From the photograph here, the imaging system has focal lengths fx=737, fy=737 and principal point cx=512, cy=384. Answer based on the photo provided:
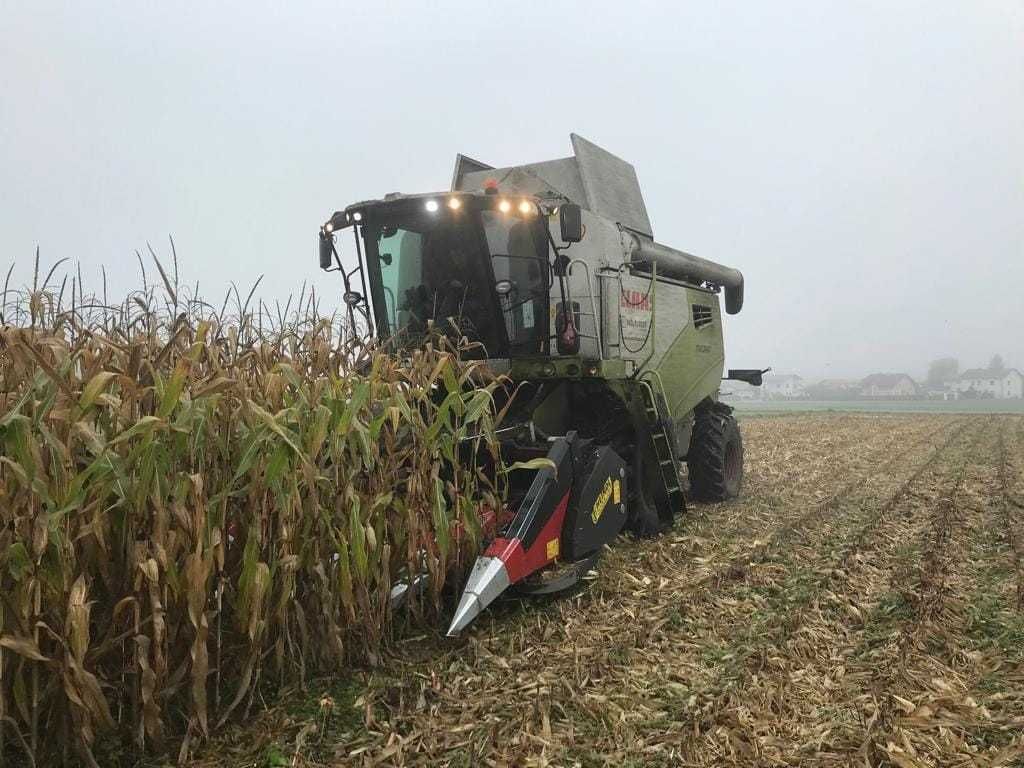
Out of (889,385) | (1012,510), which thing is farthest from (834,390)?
(1012,510)

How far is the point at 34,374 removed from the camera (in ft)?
7.54

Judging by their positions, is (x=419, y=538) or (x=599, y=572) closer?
(x=419, y=538)

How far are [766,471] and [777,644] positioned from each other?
6790mm

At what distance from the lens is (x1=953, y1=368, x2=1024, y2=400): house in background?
100438 mm

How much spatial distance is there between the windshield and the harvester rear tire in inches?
98.3

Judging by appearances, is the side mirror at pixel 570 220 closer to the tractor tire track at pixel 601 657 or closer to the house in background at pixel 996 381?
the tractor tire track at pixel 601 657

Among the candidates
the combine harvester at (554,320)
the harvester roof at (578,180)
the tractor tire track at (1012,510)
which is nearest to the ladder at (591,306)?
the combine harvester at (554,320)

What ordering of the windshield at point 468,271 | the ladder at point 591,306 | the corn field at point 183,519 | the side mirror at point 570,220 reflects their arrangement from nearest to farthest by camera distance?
1. the corn field at point 183,519
2. the side mirror at point 570,220
3. the windshield at point 468,271
4. the ladder at point 591,306

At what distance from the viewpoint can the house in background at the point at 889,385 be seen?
97.1 m

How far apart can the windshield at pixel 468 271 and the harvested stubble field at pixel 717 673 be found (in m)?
1.79

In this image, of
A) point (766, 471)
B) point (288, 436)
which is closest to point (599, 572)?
point (288, 436)

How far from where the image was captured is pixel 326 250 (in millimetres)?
5551

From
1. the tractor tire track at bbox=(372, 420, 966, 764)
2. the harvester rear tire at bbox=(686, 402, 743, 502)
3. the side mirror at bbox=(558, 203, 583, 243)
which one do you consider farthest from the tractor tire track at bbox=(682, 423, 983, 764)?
the side mirror at bbox=(558, 203, 583, 243)

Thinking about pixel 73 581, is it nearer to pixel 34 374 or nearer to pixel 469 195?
pixel 34 374
